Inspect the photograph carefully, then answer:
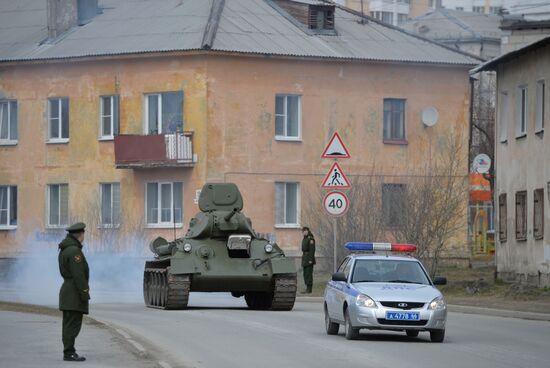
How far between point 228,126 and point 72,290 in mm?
33445

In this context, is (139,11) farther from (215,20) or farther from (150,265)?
(150,265)

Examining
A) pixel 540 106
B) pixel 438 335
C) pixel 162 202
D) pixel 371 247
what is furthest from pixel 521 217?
pixel 438 335

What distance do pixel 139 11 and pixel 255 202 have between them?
29.8ft

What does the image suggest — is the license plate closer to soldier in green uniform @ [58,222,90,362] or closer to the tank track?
soldier in green uniform @ [58,222,90,362]

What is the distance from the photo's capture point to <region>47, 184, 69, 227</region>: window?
181 ft

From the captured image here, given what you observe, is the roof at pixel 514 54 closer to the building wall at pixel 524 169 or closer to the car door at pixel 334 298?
the building wall at pixel 524 169

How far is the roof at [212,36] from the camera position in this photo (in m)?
A: 51.8

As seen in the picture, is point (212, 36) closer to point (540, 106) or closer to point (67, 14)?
point (67, 14)

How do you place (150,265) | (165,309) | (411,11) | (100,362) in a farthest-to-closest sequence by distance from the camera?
(411,11) < (150,265) < (165,309) < (100,362)

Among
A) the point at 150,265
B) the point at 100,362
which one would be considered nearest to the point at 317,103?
the point at 150,265

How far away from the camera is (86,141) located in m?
54.7

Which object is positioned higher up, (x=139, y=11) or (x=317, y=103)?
(x=139, y=11)

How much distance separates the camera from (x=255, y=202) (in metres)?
52.3

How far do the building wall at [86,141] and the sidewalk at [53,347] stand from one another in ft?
87.4
